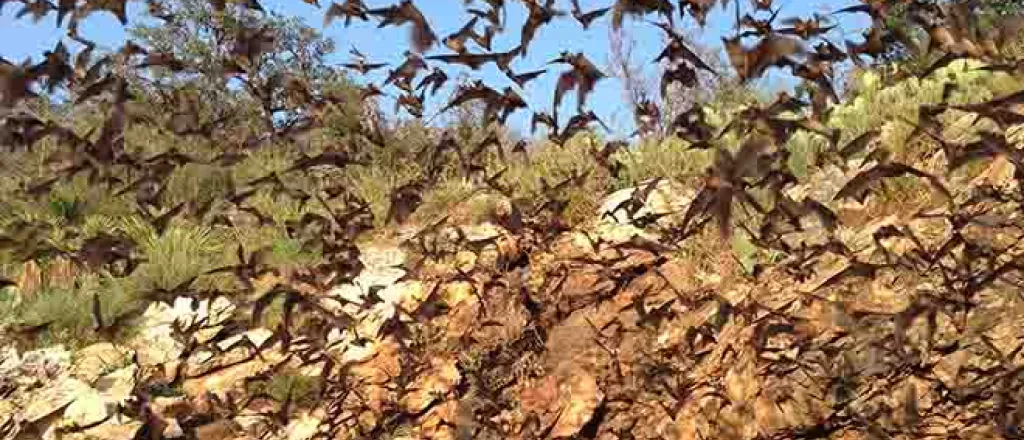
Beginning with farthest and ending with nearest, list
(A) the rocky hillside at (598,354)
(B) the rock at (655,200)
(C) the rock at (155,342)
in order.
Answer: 1. (C) the rock at (155,342)
2. (B) the rock at (655,200)
3. (A) the rocky hillside at (598,354)

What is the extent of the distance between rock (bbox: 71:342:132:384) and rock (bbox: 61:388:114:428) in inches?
9.1

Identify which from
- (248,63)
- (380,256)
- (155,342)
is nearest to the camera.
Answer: (248,63)

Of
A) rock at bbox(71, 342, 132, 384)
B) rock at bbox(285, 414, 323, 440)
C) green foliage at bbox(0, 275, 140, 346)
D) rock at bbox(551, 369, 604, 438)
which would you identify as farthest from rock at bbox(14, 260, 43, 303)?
rock at bbox(551, 369, 604, 438)

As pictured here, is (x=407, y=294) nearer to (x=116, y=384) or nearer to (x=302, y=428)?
(x=302, y=428)

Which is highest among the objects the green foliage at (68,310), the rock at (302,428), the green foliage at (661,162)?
the green foliage at (661,162)

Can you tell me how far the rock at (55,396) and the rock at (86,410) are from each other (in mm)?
37

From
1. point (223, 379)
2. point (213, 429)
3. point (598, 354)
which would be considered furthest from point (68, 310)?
point (213, 429)

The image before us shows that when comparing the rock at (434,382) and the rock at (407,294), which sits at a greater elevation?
the rock at (407,294)

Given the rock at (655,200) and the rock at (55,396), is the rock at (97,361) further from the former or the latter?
the rock at (655,200)

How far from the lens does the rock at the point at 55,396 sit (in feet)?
17.7

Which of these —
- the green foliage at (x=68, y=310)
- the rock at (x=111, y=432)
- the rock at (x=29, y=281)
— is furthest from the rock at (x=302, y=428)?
the rock at (x=29, y=281)

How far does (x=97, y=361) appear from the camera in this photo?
5.93 metres

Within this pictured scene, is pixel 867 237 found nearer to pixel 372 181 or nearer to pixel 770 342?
pixel 770 342

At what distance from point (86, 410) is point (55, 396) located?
0.31 metres
